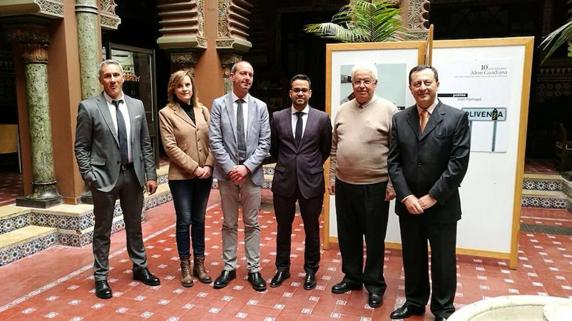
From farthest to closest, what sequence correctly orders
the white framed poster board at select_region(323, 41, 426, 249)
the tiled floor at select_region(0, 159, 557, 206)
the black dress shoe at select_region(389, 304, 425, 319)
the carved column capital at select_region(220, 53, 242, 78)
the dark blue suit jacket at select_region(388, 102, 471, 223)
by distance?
the carved column capital at select_region(220, 53, 242, 78) → the tiled floor at select_region(0, 159, 557, 206) → the white framed poster board at select_region(323, 41, 426, 249) → the black dress shoe at select_region(389, 304, 425, 319) → the dark blue suit jacket at select_region(388, 102, 471, 223)

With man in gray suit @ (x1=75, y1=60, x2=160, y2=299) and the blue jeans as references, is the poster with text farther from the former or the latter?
man in gray suit @ (x1=75, y1=60, x2=160, y2=299)

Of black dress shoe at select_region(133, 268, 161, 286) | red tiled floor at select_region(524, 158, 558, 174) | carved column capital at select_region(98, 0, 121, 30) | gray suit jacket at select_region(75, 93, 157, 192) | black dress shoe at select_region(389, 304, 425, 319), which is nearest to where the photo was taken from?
black dress shoe at select_region(389, 304, 425, 319)

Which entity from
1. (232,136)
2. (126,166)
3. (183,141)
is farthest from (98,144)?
(232,136)

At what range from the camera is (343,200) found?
10.7 ft

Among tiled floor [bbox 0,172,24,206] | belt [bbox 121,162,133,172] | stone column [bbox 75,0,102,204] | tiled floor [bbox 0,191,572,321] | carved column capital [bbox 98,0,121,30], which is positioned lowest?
tiled floor [bbox 0,191,572,321]

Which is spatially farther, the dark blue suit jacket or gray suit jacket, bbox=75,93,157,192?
gray suit jacket, bbox=75,93,157,192

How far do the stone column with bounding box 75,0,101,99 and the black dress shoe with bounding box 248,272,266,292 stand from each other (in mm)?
2590

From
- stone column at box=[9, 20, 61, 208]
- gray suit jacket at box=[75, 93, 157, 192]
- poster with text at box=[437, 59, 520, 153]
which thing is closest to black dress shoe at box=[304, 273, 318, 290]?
gray suit jacket at box=[75, 93, 157, 192]

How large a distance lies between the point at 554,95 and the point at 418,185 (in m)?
8.07

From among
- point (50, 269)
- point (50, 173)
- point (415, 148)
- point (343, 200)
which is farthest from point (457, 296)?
point (50, 173)

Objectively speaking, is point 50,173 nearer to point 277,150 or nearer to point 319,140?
point 277,150

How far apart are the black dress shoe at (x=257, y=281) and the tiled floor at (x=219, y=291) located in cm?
5

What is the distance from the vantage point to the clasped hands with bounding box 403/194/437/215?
2682mm

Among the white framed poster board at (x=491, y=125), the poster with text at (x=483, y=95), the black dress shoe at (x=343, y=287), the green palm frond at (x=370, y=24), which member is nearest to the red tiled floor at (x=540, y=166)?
the white framed poster board at (x=491, y=125)
